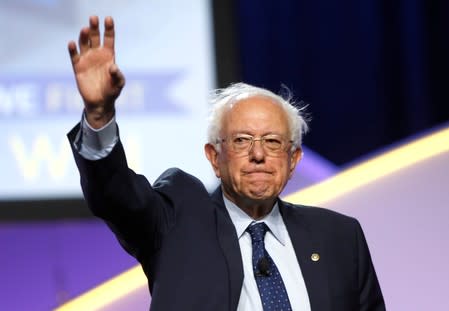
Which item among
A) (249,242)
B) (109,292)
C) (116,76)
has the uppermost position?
(116,76)

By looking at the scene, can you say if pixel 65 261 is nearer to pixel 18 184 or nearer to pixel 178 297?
pixel 18 184

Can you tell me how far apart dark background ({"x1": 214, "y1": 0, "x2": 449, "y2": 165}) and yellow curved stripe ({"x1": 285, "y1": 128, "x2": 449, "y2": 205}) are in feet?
4.28

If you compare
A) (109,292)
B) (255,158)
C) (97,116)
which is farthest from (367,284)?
(109,292)

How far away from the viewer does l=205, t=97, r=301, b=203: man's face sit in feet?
6.17

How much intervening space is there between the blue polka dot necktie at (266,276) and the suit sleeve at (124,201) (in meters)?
0.19

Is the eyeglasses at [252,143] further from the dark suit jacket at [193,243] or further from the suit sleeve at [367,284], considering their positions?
the suit sleeve at [367,284]

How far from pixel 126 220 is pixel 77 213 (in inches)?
54.1

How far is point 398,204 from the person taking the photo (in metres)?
2.68

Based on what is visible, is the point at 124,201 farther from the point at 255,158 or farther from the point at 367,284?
the point at 367,284

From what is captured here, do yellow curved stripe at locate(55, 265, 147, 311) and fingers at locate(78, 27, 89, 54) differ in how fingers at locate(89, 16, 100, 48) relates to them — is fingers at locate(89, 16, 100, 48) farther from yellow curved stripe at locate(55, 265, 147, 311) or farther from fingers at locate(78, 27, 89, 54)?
yellow curved stripe at locate(55, 265, 147, 311)

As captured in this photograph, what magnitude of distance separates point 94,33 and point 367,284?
800mm

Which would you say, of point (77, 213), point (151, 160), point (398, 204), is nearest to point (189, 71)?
point (151, 160)

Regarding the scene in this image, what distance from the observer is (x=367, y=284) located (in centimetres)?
200

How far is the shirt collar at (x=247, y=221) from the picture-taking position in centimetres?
193
